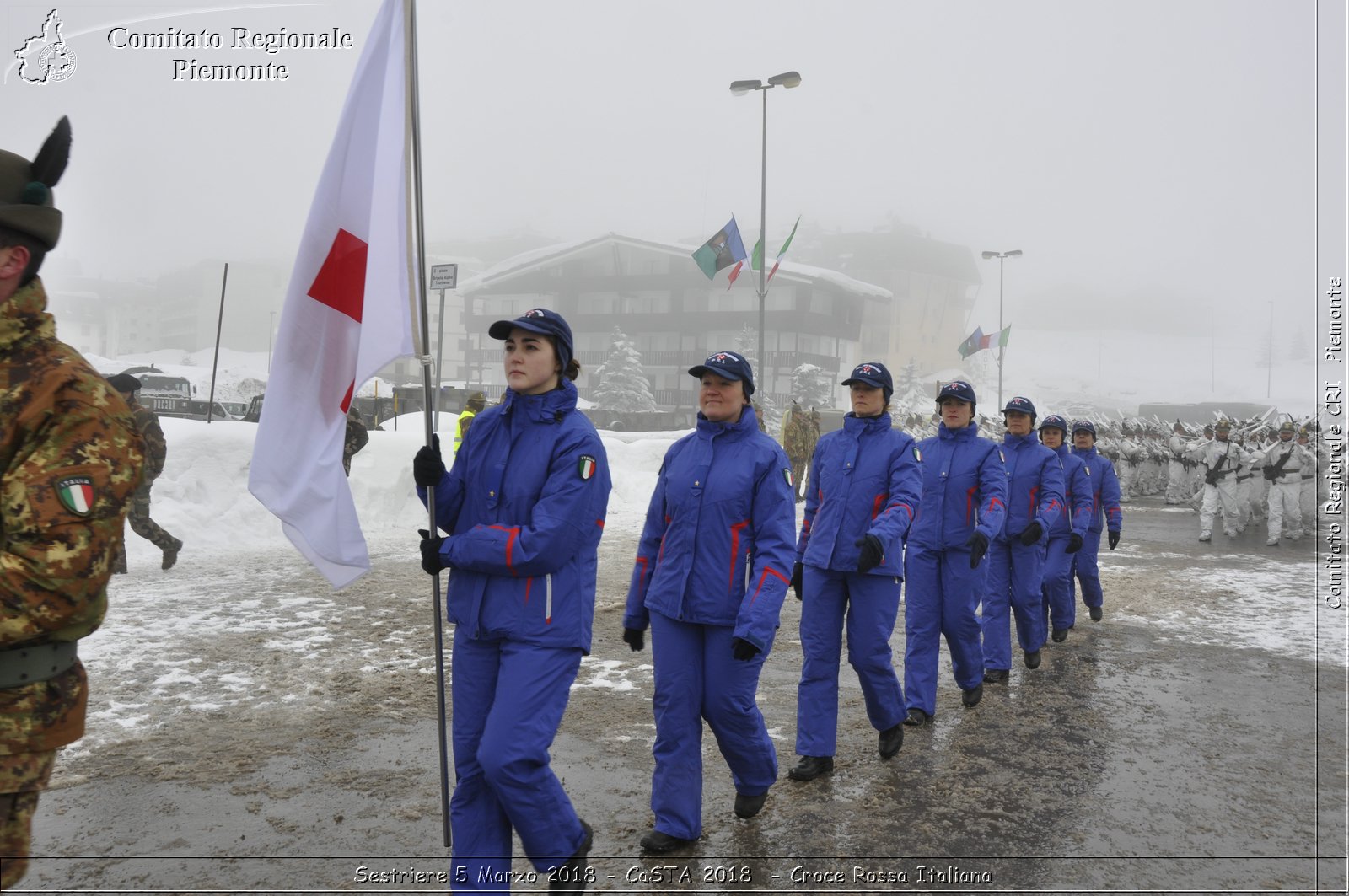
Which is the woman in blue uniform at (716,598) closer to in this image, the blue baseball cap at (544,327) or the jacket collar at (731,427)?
the jacket collar at (731,427)

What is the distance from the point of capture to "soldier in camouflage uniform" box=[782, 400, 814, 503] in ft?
72.5

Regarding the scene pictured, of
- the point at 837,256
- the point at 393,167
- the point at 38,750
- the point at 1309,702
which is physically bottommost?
the point at 1309,702

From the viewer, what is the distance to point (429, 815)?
14.7ft

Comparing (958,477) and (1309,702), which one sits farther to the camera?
(1309,702)

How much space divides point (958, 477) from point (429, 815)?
→ 4005mm

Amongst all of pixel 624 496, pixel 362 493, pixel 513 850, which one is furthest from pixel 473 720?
pixel 624 496

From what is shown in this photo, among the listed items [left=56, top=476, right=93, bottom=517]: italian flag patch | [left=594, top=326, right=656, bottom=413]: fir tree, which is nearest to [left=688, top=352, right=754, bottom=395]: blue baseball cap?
[left=56, top=476, right=93, bottom=517]: italian flag patch

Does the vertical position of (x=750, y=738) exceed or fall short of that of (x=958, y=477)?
it falls short

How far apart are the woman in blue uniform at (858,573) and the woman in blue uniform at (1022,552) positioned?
2391mm

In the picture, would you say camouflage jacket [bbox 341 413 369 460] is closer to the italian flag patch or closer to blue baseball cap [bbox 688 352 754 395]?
blue baseball cap [bbox 688 352 754 395]

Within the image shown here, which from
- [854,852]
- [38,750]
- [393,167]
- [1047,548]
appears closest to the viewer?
[38,750]

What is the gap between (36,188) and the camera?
94.0 inches

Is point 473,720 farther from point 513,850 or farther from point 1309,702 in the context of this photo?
point 1309,702

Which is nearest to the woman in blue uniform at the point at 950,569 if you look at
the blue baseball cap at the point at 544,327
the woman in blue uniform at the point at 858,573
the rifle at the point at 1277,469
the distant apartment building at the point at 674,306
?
the woman in blue uniform at the point at 858,573
